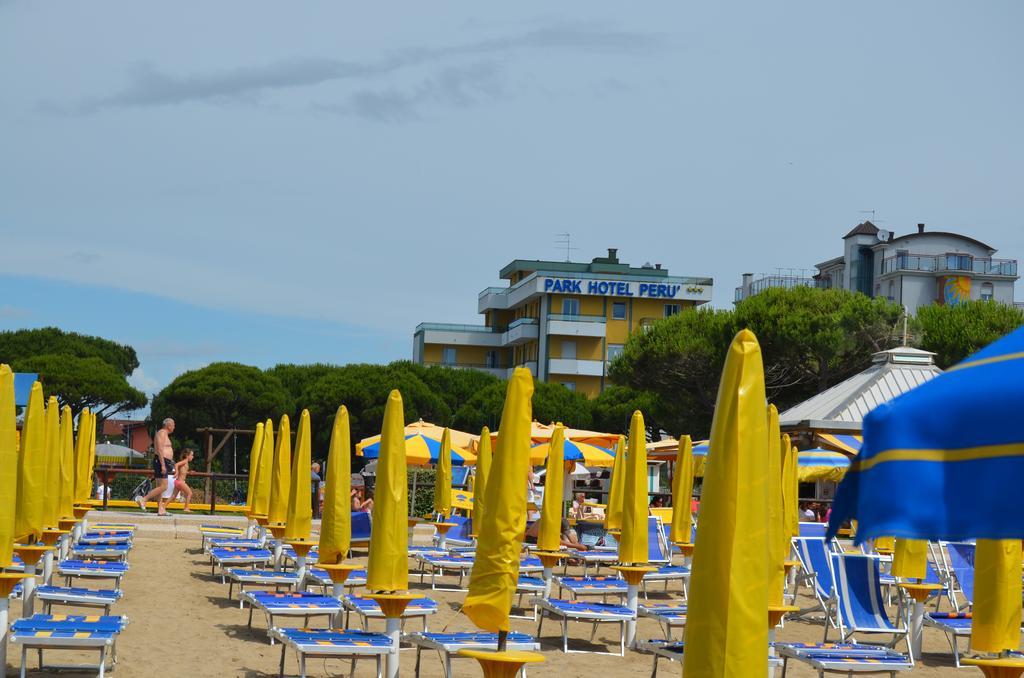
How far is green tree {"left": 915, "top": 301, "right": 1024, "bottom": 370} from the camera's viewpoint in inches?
1656

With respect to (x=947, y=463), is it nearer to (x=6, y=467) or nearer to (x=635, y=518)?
(x=6, y=467)

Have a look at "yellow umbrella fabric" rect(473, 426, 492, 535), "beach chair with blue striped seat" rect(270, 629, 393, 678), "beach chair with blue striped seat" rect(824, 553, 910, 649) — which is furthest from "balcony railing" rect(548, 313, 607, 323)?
"beach chair with blue striped seat" rect(270, 629, 393, 678)

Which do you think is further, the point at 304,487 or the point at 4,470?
the point at 304,487

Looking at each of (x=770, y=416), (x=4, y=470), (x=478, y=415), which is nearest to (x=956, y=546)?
(x=770, y=416)

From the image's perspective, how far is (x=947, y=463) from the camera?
2.96 meters

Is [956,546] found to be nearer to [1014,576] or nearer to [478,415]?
[1014,576]

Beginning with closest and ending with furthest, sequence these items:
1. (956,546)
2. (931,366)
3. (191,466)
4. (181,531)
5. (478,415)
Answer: (956,546) → (181,531) → (931,366) → (191,466) → (478,415)

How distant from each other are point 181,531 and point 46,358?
4440cm

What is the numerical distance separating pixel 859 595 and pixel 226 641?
5874 mm

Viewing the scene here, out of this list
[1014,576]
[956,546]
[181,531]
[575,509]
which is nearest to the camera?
[1014,576]

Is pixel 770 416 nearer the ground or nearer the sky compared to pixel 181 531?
nearer the sky

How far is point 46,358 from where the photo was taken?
203 feet

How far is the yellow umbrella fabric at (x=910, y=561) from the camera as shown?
11484mm

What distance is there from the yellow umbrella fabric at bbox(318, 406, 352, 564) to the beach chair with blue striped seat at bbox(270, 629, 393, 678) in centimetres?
120
